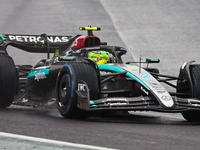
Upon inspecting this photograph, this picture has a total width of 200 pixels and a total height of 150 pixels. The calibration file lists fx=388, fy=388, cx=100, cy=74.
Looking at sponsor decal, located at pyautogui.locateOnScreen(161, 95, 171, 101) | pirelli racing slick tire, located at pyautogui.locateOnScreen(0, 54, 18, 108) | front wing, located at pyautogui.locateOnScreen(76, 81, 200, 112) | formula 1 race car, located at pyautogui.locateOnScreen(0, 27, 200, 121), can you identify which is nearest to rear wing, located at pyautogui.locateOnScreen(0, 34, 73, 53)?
formula 1 race car, located at pyautogui.locateOnScreen(0, 27, 200, 121)

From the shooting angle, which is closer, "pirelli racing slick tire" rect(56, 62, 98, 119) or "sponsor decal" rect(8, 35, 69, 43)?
"pirelli racing slick tire" rect(56, 62, 98, 119)

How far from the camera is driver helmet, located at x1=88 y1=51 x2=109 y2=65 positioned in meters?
8.05

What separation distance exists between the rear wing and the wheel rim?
3268mm

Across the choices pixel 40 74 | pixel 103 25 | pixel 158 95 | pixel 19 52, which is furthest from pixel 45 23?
pixel 158 95

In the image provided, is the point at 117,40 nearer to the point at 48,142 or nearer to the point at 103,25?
the point at 103,25

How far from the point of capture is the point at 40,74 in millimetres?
7992

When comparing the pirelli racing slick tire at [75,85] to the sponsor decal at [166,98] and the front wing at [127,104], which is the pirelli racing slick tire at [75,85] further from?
the sponsor decal at [166,98]

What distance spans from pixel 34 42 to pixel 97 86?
410 centimetres

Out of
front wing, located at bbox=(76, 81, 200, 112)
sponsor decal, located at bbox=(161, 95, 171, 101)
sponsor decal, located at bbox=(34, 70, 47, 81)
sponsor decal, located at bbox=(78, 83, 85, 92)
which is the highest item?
sponsor decal, located at bbox=(34, 70, 47, 81)

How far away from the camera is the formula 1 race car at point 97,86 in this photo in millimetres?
5879

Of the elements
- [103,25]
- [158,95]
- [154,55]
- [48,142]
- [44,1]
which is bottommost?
[48,142]

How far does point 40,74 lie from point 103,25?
2113cm

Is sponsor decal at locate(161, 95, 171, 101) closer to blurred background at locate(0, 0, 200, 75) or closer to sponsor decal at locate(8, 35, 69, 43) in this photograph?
sponsor decal at locate(8, 35, 69, 43)

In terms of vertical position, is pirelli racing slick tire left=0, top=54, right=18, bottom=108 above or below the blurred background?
below
